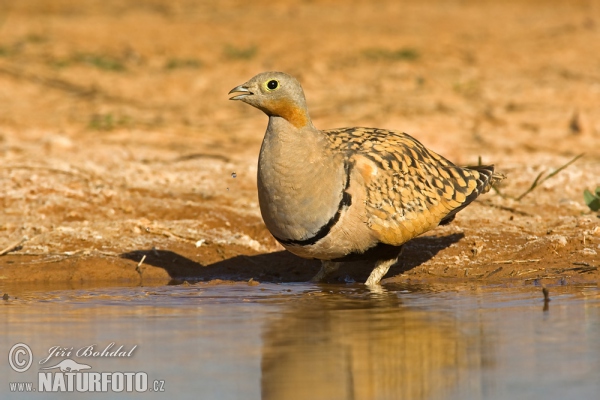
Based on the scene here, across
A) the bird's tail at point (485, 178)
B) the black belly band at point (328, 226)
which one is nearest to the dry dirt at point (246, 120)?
the bird's tail at point (485, 178)

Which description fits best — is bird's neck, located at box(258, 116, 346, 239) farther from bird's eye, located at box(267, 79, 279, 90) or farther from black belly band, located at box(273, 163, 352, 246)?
bird's eye, located at box(267, 79, 279, 90)

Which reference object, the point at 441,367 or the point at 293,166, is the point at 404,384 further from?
the point at 293,166

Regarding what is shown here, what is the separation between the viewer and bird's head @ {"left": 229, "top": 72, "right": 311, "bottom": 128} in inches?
252

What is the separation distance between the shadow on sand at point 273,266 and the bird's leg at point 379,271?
0.43 meters

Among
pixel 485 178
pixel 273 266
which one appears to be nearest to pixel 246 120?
pixel 273 266

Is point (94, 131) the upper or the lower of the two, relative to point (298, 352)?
upper

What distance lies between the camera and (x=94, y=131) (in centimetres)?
1078

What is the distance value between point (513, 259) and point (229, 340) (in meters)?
3.02

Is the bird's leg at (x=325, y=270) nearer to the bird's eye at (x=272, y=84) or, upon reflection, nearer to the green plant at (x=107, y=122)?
the bird's eye at (x=272, y=84)

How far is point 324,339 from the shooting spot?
4.95 metres

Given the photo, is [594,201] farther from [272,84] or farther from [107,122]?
[107,122]

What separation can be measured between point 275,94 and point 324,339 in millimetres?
1961

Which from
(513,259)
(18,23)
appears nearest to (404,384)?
(513,259)

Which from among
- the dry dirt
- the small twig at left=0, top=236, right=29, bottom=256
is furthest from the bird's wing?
the small twig at left=0, top=236, right=29, bottom=256
